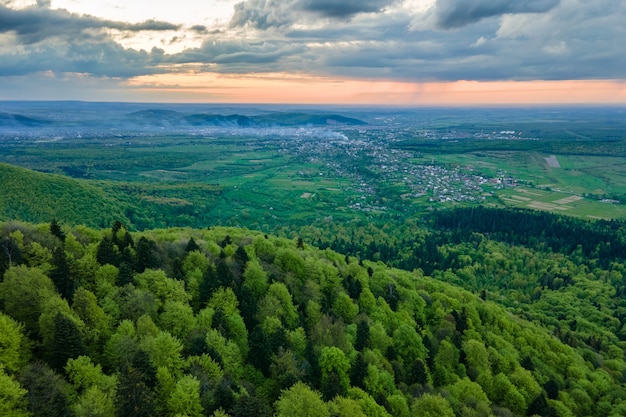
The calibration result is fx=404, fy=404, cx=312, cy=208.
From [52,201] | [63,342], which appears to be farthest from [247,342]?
[52,201]

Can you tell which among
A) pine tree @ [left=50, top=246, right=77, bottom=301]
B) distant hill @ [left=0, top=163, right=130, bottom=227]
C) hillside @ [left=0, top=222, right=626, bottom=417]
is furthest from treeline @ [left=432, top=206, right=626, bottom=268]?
pine tree @ [left=50, top=246, right=77, bottom=301]

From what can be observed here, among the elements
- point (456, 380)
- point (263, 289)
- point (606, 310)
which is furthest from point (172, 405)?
point (606, 310)

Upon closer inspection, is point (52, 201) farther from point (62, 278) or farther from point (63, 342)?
point (63, 342)

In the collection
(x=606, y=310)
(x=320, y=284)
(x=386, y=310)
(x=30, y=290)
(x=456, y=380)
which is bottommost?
(x=606, y=310)

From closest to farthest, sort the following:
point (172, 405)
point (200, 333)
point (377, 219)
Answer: point (172, 405), point (200, 333), point (377, 219)

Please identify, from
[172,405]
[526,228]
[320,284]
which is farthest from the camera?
A: [526,228]

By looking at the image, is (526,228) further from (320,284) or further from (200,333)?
(200,333)

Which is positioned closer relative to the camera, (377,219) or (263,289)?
(263,289)

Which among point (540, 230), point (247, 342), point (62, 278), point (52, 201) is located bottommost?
point (540, 230)
